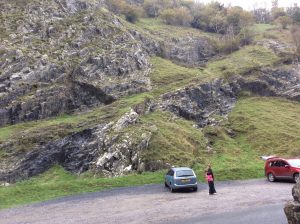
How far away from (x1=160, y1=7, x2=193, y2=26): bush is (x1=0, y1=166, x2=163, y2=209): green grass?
2377 inches

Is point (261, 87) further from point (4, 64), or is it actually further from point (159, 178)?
point (4, 64)

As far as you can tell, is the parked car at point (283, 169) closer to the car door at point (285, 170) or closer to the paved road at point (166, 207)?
the car door at point (285, 170)

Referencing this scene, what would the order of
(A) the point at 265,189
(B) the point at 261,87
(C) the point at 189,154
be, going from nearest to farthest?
(A) the point at 265,189, (C) the point at 189,154, (B) the point at 261,87

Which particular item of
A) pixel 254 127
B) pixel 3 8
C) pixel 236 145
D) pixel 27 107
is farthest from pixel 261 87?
pixel 3 8

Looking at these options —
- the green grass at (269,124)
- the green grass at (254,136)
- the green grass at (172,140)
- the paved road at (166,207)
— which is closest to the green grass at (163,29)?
the green grass at (254,136)

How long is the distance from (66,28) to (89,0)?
428 inches

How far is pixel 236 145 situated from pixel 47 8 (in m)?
37.6

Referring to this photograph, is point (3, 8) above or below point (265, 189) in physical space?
above

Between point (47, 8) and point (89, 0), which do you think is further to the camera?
point (89, 0)

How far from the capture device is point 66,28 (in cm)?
5916

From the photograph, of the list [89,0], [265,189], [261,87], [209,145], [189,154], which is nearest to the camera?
[265,189]

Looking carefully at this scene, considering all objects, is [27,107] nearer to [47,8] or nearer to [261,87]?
[47,8]

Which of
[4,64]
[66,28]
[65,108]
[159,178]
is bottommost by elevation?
[159,178]

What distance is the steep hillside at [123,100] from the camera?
3841 centimetres
